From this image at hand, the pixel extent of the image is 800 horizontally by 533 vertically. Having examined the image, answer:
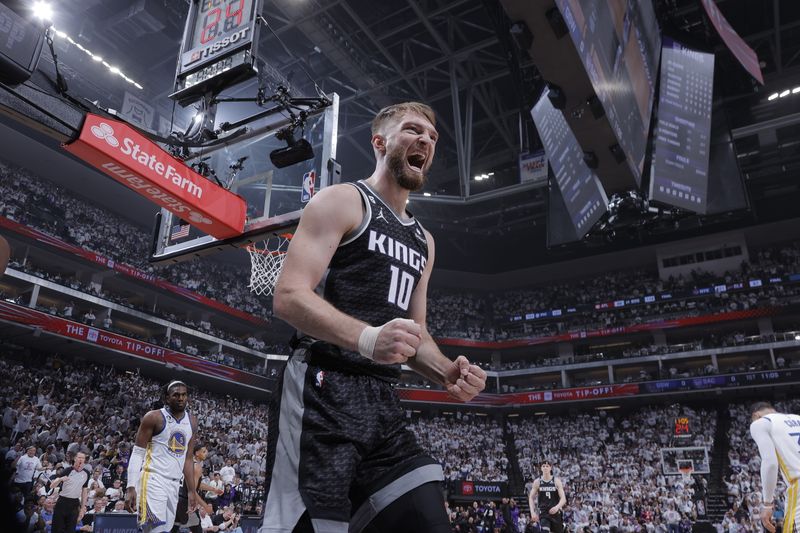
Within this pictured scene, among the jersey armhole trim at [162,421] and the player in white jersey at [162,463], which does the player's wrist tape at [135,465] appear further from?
the jersey armhole trim at [162,421]

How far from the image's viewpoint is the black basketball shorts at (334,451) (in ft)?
5.93

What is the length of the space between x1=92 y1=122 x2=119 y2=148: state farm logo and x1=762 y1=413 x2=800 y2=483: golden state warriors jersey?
660cm

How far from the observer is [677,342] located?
3481cm

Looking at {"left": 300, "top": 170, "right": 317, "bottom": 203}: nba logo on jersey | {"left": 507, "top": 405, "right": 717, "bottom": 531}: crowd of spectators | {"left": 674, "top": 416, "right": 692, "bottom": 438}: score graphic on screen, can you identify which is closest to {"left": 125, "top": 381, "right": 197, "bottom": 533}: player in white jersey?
{"left": 300, "top": 170, "right": 317, "bottom": 203}: nba logo on jersey

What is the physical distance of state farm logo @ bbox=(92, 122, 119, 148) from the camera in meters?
5.23

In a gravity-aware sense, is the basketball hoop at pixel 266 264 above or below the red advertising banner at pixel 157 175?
above

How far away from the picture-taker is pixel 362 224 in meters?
2.15

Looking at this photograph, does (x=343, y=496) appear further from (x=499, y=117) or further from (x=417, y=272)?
(x=499, y=117)

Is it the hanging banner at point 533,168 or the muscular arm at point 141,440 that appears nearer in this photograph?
the muscular arm at point 141,440

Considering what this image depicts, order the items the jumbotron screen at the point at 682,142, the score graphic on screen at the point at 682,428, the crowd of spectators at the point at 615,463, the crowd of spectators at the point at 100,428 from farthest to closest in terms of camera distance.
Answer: the score graphic on screen at the point at 682,428 → the crowd of spectators at the point at 615,463 → the crowd of spectators at the point at 100,428 → the jumbotron screen at the point at 682,142

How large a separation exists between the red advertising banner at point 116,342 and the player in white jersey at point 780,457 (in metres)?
22.7

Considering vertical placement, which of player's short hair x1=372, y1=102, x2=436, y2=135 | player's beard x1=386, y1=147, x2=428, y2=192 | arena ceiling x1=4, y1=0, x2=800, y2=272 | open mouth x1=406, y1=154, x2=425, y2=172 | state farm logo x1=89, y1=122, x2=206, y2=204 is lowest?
player's beard x1=386, y1=147, x2=428, y2=192

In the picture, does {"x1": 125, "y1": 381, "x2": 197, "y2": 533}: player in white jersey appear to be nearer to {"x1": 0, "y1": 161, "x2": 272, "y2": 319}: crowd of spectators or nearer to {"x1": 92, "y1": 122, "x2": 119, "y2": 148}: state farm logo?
{"x1": 92, "y1": 122, "x2": 119, "y2": 148}: state farm logo

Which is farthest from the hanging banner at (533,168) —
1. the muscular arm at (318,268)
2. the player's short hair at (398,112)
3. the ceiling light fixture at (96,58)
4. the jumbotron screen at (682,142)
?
the muscular arm at (318,268)
